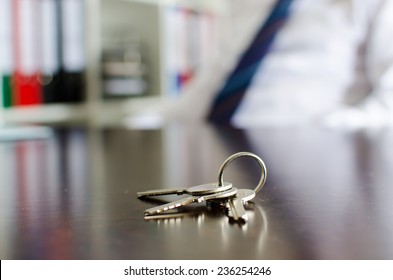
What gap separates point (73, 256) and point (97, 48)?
7.14 ft

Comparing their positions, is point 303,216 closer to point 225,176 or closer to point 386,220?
point 386,220

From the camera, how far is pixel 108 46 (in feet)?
8.71

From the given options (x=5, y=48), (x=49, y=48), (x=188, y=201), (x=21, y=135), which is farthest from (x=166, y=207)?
(x=49, y=48)

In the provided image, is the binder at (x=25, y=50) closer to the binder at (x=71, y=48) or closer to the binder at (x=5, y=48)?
the binder at (x=5, y=48)

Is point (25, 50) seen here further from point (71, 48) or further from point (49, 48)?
point (71, 48)

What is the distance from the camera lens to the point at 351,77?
1.56 meters

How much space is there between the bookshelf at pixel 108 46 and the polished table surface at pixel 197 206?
5.01 feet

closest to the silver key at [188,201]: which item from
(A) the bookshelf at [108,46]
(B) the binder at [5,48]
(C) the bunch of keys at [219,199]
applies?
(C) the bunch of keys at [219,199]

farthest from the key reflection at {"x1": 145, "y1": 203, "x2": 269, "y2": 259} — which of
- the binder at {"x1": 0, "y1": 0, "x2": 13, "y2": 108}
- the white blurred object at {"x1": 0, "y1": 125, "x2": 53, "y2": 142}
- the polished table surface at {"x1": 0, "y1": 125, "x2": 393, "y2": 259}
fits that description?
the binder at {"x1": 0, "y1": 0, "x2": 13, "y2": 108}

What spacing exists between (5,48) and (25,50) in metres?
0.08

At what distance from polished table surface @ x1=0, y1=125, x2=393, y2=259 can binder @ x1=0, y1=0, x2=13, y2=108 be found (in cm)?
127

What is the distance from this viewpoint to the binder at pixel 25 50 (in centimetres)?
208

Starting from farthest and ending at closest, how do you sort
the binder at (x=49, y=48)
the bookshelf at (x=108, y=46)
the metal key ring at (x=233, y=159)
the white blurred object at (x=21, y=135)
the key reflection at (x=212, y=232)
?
the bookshelf at (x=108, y=46) → the binder at (x=49, y=48) → the white blurred object at (x=21, y=135) → the metal key ring at (x=233, y=159) → the key reflection at (x=212, y=232)

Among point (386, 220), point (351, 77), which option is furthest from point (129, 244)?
point (351, 77)
